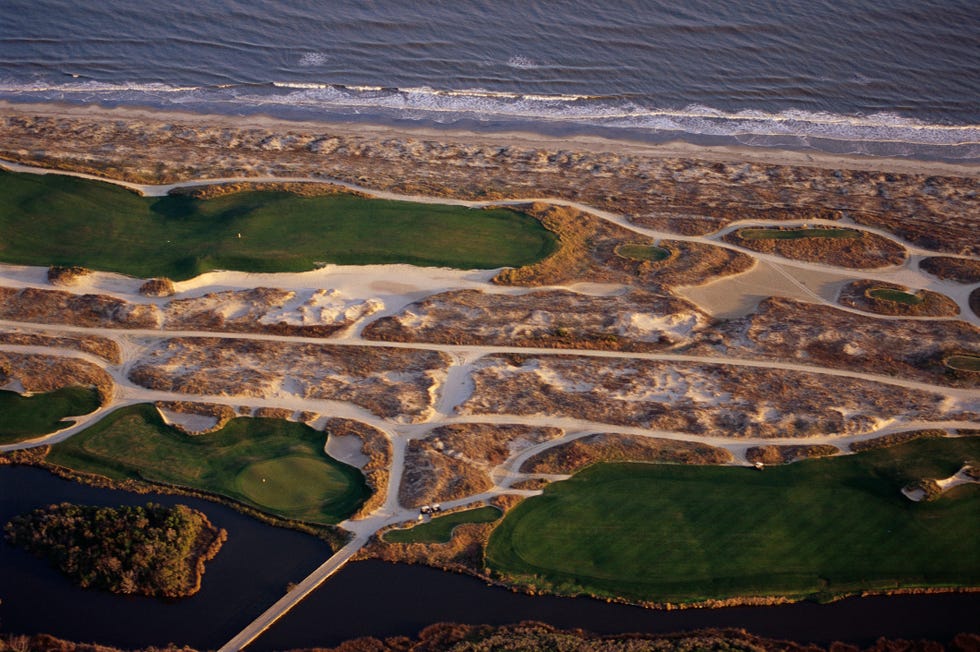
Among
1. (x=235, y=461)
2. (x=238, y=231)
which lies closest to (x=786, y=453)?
(x=235, y=461)

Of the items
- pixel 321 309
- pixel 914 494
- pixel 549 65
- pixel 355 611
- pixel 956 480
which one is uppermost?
pixel 549 65

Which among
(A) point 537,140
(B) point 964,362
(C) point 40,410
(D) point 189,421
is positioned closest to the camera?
(D) point 189,421

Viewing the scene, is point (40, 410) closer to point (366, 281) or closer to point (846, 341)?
point (366, 281)

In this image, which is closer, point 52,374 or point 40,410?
point 40,410

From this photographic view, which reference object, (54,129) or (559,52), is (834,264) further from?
(54,129)

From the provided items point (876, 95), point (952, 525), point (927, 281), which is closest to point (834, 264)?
point (927, 281)

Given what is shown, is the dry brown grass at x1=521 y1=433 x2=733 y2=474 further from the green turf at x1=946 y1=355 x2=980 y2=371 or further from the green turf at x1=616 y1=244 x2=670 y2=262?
the green turf at x1=946 y1=355 x2=980 y2=371

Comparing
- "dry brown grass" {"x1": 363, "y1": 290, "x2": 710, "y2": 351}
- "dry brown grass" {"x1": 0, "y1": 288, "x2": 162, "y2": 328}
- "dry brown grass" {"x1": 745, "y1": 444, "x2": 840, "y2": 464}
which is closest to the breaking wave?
"dry brown grass" {"x1": 363, "y1": 290, "x2": 710, "y2": 351}
